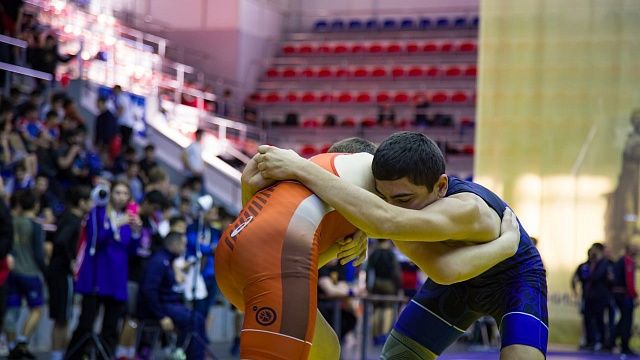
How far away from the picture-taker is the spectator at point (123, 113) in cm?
1340

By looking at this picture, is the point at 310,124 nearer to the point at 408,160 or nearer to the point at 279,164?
the point at 279,164

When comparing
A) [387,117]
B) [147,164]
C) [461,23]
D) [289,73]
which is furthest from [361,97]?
[147,164]

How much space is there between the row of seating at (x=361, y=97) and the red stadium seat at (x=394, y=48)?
3.86 ft

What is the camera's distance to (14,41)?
1207 centimetres

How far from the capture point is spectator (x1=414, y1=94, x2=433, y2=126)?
1986 cm

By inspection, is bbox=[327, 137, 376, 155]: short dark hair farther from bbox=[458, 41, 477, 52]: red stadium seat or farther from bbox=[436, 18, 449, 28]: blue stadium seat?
bbox=[436, 18, 449, 28]: blue stadium seat

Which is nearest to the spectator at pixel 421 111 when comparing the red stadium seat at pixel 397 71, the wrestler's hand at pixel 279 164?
the red stadium seat at pixel 397 71

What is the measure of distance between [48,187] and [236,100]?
1118 cm

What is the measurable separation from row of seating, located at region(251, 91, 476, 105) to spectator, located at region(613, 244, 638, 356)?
28.5 ft

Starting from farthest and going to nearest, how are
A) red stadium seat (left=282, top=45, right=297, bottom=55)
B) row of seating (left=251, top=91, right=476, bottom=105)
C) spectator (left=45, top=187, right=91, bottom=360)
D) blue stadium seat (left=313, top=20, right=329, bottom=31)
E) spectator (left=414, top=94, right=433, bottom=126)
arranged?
blue stadium seat (left=313, top=20, right=329, bottom=31)
red stadium seat (left=282, top=45, right=297, bottom=55)
row of seating (left=251, top=91, right=476, bottom=105)
spectator (left=414, top=94, right=433, bottom=126)
spectator (left=45, top=187, right=91, bottom=360)

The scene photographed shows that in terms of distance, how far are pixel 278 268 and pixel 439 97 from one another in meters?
17.5

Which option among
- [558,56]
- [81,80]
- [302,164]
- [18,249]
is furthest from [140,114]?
[302,164]

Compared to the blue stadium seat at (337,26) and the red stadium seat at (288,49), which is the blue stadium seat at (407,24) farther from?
the red stadium seat at (288,49)

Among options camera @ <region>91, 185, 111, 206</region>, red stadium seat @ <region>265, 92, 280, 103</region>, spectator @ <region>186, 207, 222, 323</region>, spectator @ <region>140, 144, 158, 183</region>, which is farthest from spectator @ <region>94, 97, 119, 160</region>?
red stadium seat @ <region>265, 92, 280, 103</region>
